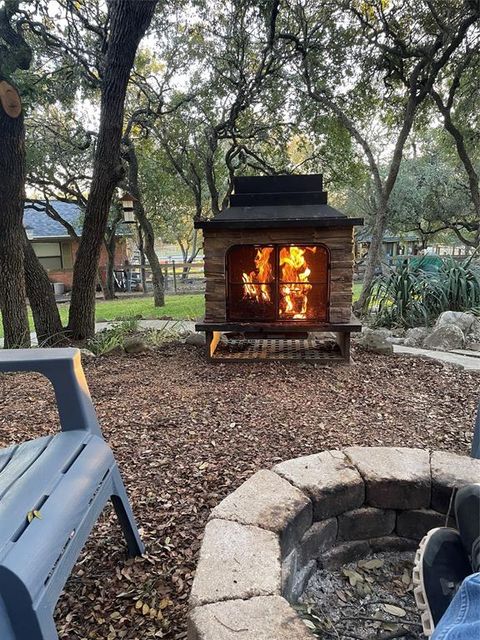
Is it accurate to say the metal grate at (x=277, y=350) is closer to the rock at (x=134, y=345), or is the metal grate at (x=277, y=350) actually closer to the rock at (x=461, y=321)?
the rock at (x=134, y=345)

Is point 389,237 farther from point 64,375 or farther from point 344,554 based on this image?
point 64,375

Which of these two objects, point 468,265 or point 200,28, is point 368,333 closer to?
point 468,265

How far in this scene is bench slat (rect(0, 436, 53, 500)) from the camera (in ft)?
3.16

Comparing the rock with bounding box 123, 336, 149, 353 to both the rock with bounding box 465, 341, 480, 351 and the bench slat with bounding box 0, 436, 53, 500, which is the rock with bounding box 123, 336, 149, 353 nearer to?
the bench slat with bounding box 0, 436, 53, 500

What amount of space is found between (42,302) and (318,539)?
365cm

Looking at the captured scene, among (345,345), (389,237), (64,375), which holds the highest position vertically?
(389,237)

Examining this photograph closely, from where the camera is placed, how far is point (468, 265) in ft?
16.7

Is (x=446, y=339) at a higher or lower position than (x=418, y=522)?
higher

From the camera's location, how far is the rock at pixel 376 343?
341 centimetres

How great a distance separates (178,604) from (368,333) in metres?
2.88

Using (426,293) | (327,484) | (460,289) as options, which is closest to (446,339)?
(426,293)

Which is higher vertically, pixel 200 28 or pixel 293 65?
pixel 200 28

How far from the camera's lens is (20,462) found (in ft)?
3.47

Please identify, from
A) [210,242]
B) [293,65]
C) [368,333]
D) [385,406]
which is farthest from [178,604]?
[293,65]
